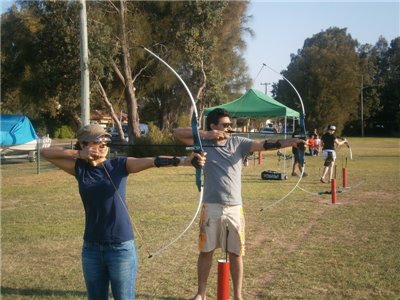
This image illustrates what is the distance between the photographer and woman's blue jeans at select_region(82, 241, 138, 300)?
3.40 metres

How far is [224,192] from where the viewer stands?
4.61m

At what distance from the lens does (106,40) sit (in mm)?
20797

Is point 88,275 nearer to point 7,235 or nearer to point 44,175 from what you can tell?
point 7,235

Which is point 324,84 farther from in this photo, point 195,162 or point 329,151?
point 195,162

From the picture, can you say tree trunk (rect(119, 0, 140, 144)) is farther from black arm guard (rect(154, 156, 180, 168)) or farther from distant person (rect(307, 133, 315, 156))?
black arm guard (rect(154, 156, 180, 168))

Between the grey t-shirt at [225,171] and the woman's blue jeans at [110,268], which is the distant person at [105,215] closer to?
the woman's blue jeans at [110,268]

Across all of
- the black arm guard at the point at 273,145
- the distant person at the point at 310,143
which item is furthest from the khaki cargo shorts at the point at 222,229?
the distant person at the point at 310,143

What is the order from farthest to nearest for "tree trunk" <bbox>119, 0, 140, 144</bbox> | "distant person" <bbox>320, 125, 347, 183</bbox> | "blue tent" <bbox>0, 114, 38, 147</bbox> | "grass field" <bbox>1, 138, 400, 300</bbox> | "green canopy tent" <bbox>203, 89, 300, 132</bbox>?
"tree trunk" <bbox>119, 0, 140, 144</bbox> < "blue tent" <bbox>0, 114, 38, 147</bbox> < "green canopy tent" <bbox>203, 89, 300, 132</bbox> < "distant person" <bbox>320, 125, 347, 183</bbox> < "grass field" <bbox>1, 138, 400, 300</bbox>

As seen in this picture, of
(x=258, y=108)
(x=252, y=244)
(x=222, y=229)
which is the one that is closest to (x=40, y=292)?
(x=222, y=229)

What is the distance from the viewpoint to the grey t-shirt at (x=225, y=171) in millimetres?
4625

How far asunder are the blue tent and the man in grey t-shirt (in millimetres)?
18400

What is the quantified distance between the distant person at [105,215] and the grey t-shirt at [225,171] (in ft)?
3.79

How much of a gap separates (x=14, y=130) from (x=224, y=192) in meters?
18.7

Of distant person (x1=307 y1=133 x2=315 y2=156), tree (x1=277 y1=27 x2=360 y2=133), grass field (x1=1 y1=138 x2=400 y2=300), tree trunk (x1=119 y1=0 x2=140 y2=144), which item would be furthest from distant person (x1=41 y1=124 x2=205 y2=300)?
tree (x1=277 y1=27 x2=360 y2=133)
